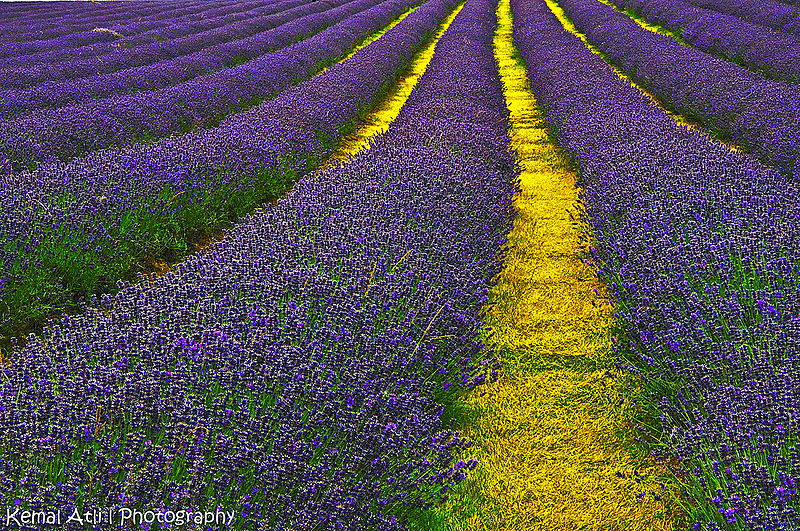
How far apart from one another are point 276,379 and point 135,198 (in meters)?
2.62

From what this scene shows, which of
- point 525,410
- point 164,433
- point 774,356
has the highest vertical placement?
point 164,433

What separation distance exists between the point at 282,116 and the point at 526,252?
318cm

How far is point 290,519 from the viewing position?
1.78 metres

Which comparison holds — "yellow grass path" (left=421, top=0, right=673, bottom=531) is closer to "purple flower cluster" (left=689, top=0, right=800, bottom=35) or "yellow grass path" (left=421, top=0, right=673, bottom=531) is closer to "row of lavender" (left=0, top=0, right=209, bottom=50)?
"purple flower cluster" (left=689, top=0, right=800, bottom=35)

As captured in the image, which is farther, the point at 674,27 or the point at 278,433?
the point at 674,27

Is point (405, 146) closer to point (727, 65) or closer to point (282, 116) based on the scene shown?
point (282, 116)

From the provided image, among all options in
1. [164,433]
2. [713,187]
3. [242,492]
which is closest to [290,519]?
[242,492]

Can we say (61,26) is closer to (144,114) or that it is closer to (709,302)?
(144,114)

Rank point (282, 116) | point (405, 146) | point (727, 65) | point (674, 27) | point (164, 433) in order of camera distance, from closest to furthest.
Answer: point (164, 433)
point (405, 146)
point (282, 116)
point (727, 65)
point (674, 27)

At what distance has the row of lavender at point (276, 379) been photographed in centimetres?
176

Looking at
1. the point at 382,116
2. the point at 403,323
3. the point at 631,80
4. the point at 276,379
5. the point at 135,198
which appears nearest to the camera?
the point at 276,379

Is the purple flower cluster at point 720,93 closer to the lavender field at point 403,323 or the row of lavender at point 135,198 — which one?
the lavender field at point 403,323

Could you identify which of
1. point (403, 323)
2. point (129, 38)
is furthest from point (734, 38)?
point (129, 38)

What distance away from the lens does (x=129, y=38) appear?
45.3ft
